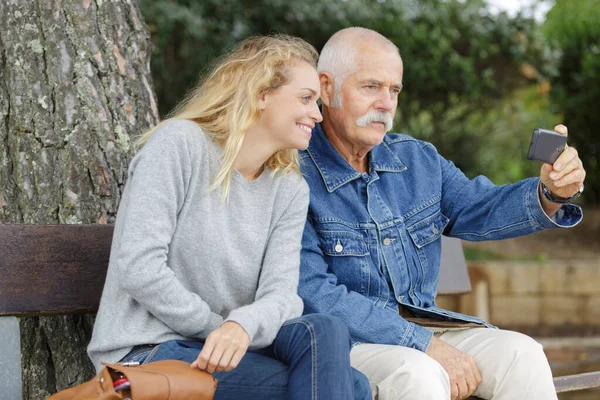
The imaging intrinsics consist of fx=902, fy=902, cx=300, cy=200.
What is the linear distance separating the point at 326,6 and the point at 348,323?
6.15 meters

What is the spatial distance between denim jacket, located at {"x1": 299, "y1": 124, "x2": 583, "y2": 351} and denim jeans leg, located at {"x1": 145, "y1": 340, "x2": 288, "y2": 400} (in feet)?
1.76

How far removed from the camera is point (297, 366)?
8.21 feet

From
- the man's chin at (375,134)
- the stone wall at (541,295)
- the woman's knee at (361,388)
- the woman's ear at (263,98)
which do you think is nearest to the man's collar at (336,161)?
the man's chin at (375,134)

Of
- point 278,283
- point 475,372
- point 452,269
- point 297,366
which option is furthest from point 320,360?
point 452,269

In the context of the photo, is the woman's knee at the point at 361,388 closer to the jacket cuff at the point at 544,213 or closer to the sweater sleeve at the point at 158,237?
the sweater sleeve at the point at 158,237

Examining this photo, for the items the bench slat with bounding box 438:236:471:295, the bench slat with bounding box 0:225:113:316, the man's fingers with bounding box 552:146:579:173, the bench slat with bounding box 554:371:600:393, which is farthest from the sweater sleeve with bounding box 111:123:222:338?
the bench slat with bounding box 438:236:471:295

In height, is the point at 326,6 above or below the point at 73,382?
above

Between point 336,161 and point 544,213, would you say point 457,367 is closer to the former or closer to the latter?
point 544,213

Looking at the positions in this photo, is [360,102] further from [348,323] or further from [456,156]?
[456,156]

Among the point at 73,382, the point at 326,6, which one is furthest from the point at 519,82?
the point at 73,382

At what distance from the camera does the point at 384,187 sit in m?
3.35

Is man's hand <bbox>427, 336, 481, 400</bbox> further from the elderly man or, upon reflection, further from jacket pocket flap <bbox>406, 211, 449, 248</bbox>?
jacket pocket flap <bbox>406, 211, 449, 248</bbox>

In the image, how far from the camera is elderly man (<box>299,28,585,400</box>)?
3.04m

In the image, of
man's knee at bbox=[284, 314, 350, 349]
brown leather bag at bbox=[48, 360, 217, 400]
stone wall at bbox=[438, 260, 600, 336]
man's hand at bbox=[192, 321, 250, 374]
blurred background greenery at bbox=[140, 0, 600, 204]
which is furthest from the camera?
stone wall at bbox=[438, 260, 600, 336]
